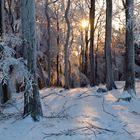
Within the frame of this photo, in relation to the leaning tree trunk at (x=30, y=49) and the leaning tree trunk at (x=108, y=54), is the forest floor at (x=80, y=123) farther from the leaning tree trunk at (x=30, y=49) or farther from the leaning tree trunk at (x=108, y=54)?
the leaning tree trunk at (x=108, y=54)

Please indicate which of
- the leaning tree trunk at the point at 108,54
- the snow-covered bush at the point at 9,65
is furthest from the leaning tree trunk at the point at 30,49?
the leaning tree trunk at the point at 108,54

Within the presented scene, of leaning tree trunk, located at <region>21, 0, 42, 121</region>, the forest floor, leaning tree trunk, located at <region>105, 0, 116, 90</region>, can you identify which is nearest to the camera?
the forest floor

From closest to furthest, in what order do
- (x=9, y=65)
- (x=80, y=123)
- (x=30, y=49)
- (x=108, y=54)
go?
(x=9, y=65)
(x=80, y=123)
(x=30, y=49)
(x=108, y=54)

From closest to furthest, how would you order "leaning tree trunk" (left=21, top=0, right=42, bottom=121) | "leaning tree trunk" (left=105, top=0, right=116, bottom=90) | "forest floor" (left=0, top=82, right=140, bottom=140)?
1. "forest floor" (left=0, top=82, right=140, bottom=140)
2. "leaning tree trunk" (left=21, top=0, right=42, bottom=121)
3. "leaning tree trunk" (left=105, top=0, right=116, bottom=90)

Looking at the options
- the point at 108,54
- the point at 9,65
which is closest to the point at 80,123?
the point at 9,65

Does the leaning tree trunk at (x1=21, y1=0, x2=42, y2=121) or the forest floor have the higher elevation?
the leaning tree trunk at (x1=21, y1=0, x2=42, y2=121)

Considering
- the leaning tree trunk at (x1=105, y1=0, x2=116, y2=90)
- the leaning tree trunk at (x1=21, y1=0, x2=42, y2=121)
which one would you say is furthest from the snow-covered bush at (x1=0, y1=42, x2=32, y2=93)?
the leaning tree trunk at (x1=105, y1=0, x2=116, y2=90)

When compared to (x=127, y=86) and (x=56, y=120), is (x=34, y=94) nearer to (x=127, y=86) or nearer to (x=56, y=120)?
(x=56, y=120)

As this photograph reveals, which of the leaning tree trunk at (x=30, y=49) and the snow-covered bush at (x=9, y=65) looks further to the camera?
the leaning tree trunk at (x=30, y=49)

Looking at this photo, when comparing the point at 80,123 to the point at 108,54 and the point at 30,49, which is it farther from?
the point at 108,54

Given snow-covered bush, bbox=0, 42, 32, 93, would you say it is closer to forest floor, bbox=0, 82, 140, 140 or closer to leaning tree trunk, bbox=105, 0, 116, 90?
forest floor, bbox=0, 82, 140, 140

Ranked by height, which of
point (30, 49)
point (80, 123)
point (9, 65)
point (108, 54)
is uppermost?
point (30, 49)

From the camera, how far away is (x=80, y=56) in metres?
53.5

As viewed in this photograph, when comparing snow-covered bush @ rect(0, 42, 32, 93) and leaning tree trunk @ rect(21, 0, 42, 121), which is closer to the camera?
snow-covered bush @ rect(0, 42, 32, 93)
